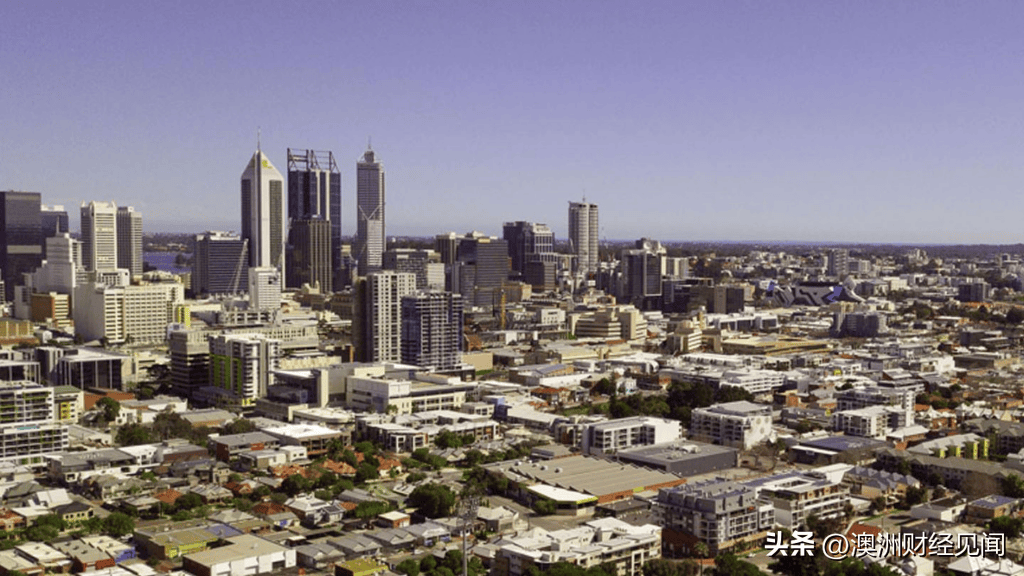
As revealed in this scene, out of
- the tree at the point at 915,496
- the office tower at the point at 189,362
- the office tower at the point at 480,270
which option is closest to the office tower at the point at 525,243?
the office tower at the point at 480,270

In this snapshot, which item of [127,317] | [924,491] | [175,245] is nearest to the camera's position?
[924,491]

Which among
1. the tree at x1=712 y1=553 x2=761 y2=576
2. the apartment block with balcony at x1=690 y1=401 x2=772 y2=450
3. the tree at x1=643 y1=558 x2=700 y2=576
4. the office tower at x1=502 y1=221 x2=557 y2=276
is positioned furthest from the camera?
the office tower at x1=502 y1=221 x2=557 y2=276

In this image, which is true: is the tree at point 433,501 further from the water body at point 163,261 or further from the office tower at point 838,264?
the water body at point 163,261

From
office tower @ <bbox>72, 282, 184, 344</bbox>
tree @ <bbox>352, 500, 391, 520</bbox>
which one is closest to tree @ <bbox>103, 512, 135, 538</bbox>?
tree @ <bbox>352, 500, 391, 520</bbox>

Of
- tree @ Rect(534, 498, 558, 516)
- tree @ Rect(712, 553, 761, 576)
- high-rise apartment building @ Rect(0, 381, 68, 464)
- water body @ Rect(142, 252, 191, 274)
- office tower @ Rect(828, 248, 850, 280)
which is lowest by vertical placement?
tree @ Rect(534, 498, 558, 516)

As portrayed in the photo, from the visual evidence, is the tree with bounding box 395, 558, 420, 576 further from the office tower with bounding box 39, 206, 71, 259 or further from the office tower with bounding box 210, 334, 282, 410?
the office tower with bounding box 39, 206, 71, 259

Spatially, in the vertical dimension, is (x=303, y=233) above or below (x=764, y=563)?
above

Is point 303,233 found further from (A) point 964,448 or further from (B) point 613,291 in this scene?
(A) point 964,448

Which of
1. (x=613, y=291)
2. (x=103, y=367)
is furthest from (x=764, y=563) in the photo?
(x=613, y=291)
